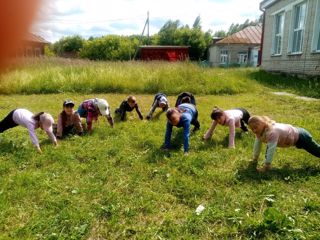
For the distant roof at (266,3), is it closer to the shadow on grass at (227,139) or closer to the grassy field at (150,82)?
the grassy field at (150,82)

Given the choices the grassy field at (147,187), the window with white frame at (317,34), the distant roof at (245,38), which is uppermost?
the distant roof at (245,38)

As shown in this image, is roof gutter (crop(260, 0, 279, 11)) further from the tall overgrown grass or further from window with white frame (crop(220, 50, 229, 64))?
window with white frame (crop(220, 50, 229, 64))

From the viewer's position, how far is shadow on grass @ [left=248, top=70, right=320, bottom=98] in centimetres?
1019

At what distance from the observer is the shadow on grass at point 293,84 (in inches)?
401

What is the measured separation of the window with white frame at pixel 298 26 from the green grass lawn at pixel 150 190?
9.02 metres

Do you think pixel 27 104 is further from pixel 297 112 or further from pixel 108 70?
pixel 297 112

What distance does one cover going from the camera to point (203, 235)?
2.76 metres

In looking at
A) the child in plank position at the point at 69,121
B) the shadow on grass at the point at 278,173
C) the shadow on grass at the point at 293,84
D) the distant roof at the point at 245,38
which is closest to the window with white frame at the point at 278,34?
A: the shadow on grass at the point at 293,84

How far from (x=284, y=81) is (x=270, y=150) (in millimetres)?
10108

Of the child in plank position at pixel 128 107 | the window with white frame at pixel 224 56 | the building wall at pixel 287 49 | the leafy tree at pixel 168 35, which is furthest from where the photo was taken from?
the leafy tree at pixel 168 35

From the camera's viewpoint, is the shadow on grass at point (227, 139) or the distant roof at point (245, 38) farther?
the distant roof at point (245, 38)

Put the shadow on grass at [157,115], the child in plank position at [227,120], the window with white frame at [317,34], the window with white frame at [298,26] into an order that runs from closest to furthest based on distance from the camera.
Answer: the child in plank position at [227,120]
the shadow on grass at [157,115]
the window with white frame at [317,34]
the window with white frame at [298,26]

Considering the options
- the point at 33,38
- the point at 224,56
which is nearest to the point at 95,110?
the point at 33,38

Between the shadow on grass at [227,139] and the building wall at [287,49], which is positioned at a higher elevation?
the building wall at [287,49]
